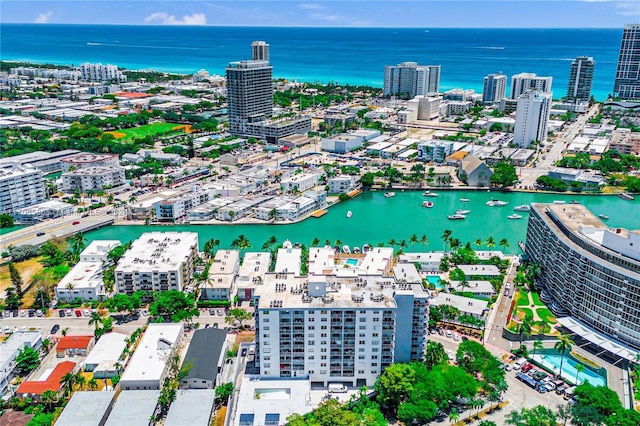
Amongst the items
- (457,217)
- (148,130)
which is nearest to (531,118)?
(457,217)

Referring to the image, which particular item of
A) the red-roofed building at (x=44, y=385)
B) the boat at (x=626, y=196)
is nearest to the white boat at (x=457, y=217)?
the boat at (x=626, y=196)

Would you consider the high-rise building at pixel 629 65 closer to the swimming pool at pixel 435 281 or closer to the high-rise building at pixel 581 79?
the high-rise building at pixel 581 79

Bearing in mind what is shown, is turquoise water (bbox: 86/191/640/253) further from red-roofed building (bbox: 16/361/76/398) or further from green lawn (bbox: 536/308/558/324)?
red-roofed building (bbox: 16/361/76/398)

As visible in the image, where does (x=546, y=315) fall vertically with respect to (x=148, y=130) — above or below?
below

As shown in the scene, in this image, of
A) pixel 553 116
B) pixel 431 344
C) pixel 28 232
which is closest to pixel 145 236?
pixel 28 232

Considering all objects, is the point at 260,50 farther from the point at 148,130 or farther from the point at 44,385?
the point at 44,385
